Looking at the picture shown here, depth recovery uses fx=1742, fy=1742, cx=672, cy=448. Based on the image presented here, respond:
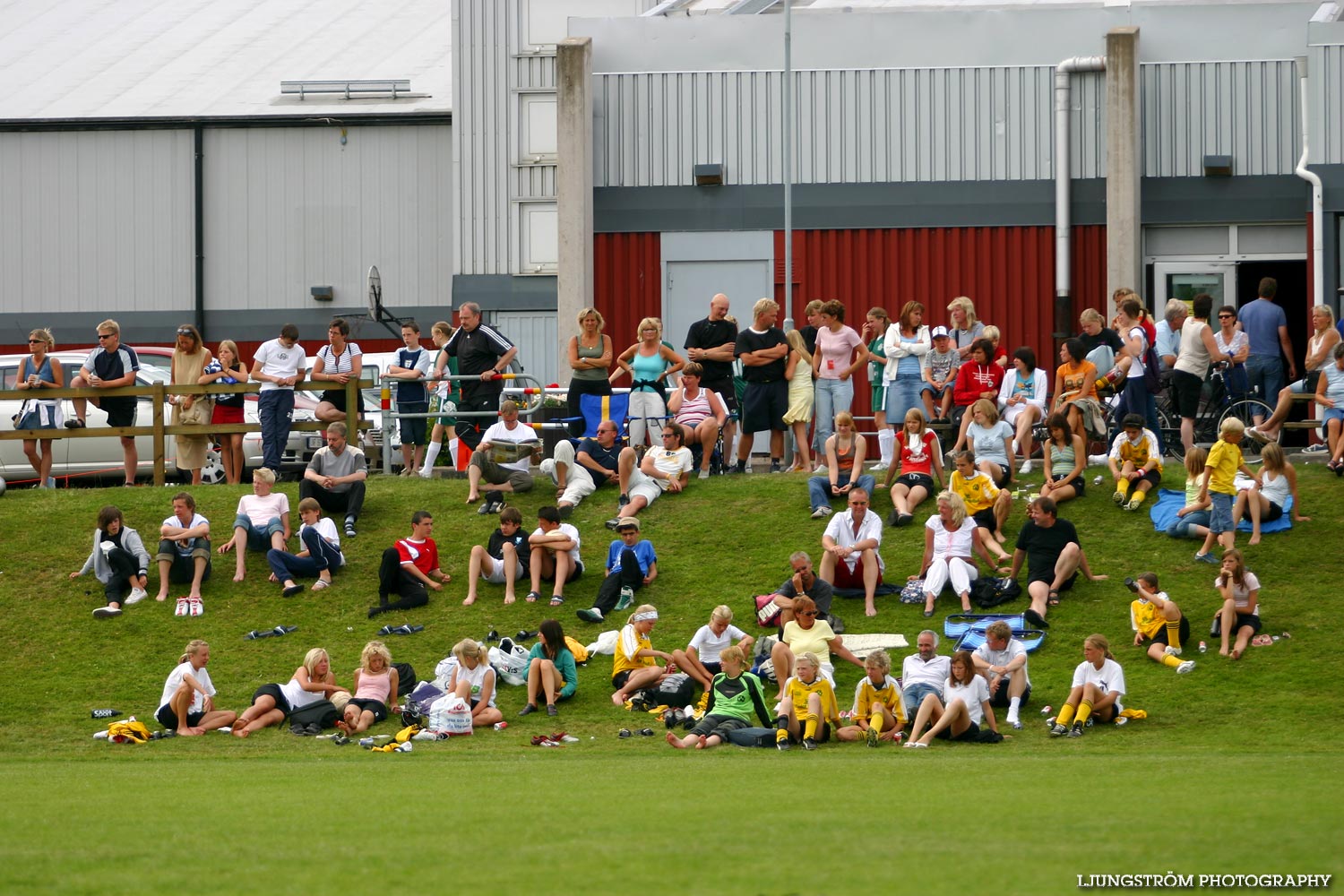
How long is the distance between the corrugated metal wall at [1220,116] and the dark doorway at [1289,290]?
131 centimetres

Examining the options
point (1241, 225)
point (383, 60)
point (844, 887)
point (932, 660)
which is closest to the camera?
point (844, 887)

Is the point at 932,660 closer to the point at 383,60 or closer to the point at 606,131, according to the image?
the point at 606,131

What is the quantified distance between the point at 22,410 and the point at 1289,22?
17662mm

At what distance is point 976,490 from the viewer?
57.7ft

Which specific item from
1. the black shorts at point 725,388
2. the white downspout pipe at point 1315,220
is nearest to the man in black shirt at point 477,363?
the black shorts at point 725,388

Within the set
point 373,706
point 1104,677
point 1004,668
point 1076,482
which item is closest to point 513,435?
point 373,706

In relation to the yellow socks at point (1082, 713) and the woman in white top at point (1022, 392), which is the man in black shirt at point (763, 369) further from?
the yellow socks at point (1082, 713)

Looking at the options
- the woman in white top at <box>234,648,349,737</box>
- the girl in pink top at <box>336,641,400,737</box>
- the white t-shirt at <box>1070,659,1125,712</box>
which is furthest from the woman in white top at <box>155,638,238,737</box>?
the white t-shirt at <box>1070,659,1125,712</box>

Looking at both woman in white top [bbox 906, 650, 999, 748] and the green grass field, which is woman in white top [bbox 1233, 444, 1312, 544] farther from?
woman in white top [bbox 906, 650, 999, 748]

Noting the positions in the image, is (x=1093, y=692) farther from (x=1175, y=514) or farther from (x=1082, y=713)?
(x=1175, y=514)

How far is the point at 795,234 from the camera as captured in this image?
24.9 m

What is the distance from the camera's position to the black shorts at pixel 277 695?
48.2 ft

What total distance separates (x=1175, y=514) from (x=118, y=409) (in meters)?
12.2

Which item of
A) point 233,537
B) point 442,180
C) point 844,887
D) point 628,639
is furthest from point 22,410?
point 844,887
